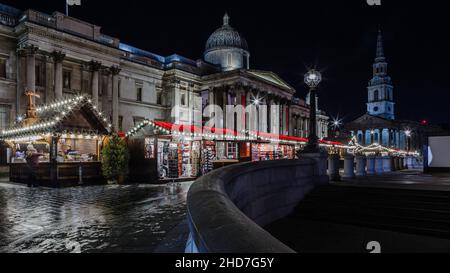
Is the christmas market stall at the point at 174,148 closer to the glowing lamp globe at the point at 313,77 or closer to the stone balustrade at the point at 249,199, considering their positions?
the stone balustrade at the point at 249,199

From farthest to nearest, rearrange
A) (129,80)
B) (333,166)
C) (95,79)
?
(129,80) → (95,79) → (333,166)

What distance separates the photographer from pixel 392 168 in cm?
2584

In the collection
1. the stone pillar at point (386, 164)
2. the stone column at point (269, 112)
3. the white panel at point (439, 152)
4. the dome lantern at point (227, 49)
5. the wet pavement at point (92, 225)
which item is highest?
the dome lantern at point (227, 49)

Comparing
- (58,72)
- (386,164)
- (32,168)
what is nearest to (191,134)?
(32,168)

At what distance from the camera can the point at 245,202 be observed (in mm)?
8523

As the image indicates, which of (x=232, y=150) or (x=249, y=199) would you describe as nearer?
(x=249, y=199)

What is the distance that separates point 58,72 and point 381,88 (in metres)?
119

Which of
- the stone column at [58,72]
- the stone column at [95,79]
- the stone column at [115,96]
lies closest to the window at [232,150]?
the stone column at [115,96]

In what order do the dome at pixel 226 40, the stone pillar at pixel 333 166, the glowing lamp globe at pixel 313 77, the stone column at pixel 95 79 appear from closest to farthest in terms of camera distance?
1. the glowing lamp globe at pixel 313 77
2. the stone pillar at pixel 333 166
3. the stone column at pixel 95 79
4. the dome at pixel 226 40

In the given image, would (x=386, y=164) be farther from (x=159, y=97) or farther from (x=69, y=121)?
(x=159, y=97)

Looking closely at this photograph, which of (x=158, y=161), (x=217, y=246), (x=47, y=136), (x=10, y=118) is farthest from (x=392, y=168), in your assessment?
(x=10, y=118)

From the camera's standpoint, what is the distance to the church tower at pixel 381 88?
121562 mm

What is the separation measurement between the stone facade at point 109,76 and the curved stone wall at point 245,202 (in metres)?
25.3

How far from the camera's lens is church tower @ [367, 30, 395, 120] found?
399 ft
